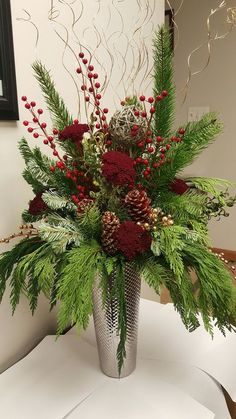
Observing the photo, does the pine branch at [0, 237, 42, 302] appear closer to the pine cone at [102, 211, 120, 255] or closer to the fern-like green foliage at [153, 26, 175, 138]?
the pine cone at [102, 211, 120, 255]

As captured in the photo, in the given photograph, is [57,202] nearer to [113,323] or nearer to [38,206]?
[38,206]

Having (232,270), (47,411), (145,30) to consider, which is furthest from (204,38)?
(47,411)

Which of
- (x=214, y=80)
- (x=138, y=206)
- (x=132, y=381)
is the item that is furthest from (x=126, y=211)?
(x=214, y=80)

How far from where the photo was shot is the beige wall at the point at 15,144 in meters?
0.74

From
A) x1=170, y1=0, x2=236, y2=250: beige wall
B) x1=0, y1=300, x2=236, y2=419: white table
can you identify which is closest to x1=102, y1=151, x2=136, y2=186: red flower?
x1=0, y1=300, x2=236, y2=419: white table

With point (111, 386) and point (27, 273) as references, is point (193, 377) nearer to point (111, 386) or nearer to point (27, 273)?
point (111, 386)

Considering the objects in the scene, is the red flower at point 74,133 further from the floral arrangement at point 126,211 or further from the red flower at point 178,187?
the red flower at point 178,187

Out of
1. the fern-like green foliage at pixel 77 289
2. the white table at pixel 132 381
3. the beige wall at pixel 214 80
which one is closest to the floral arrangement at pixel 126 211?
the fern-like green foliage at pixel 77 289

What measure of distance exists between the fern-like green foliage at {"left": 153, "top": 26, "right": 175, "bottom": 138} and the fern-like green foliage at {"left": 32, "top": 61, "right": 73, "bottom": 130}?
0.17 meters

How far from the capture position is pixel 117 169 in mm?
515

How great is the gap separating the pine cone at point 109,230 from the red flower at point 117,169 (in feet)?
0.20

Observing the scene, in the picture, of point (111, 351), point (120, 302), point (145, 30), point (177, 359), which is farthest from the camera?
point (145, 30)

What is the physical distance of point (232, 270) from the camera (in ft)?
1.96

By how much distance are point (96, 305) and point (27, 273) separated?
139mm
